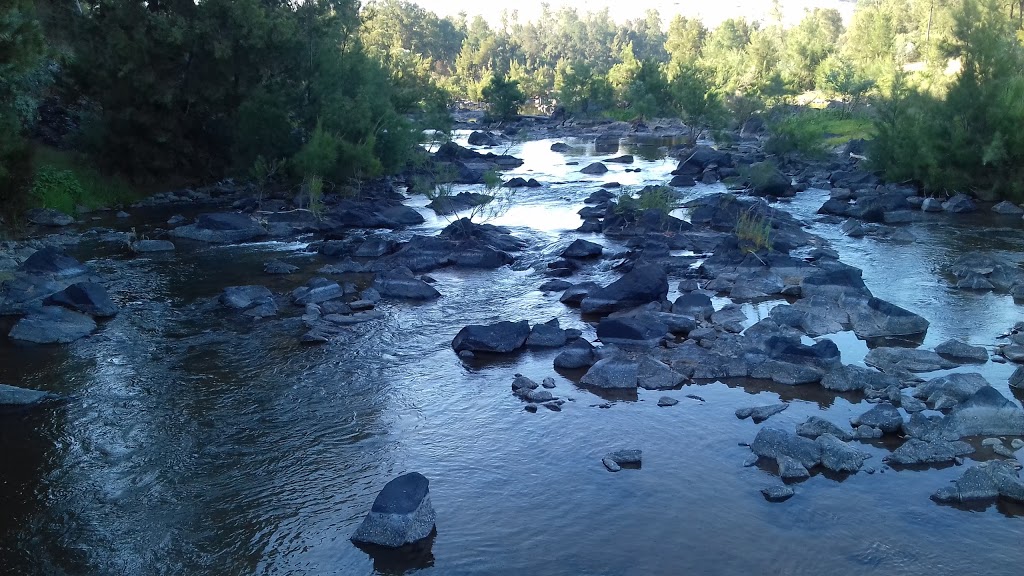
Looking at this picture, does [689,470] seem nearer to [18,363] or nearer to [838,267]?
[838,267]

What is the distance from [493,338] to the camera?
15.3 meters

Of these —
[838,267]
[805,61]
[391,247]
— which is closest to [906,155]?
[838,267]

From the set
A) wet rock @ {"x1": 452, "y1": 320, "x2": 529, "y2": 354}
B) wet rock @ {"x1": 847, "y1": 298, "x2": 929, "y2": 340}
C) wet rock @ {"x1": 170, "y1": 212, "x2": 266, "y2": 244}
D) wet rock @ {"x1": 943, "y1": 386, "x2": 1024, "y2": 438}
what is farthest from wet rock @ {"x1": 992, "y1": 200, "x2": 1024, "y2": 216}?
wet rock @ {"x1": 170, "y1": 212, "x2": 266, "y2": 244}

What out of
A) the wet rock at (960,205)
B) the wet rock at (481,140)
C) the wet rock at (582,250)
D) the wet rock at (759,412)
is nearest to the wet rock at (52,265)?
the wet rock at (582,250)

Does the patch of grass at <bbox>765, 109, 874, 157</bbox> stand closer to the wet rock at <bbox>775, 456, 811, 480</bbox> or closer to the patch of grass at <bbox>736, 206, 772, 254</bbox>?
the patch of grass at <bbox>736, 206, 772, 254</bbox>

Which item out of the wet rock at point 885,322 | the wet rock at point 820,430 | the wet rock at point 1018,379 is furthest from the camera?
the wet rock at point 885,322

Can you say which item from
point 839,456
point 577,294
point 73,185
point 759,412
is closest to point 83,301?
point 577,294

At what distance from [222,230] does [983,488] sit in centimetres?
2202

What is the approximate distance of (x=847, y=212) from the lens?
28031 mm

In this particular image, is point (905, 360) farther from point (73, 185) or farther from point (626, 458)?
point (73, 185)

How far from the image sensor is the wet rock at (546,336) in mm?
15531

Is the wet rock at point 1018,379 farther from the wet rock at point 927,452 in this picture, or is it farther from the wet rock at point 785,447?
the wet rock at point 785,447

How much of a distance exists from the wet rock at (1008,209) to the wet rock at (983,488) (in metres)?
21.1

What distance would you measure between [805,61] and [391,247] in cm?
6409
